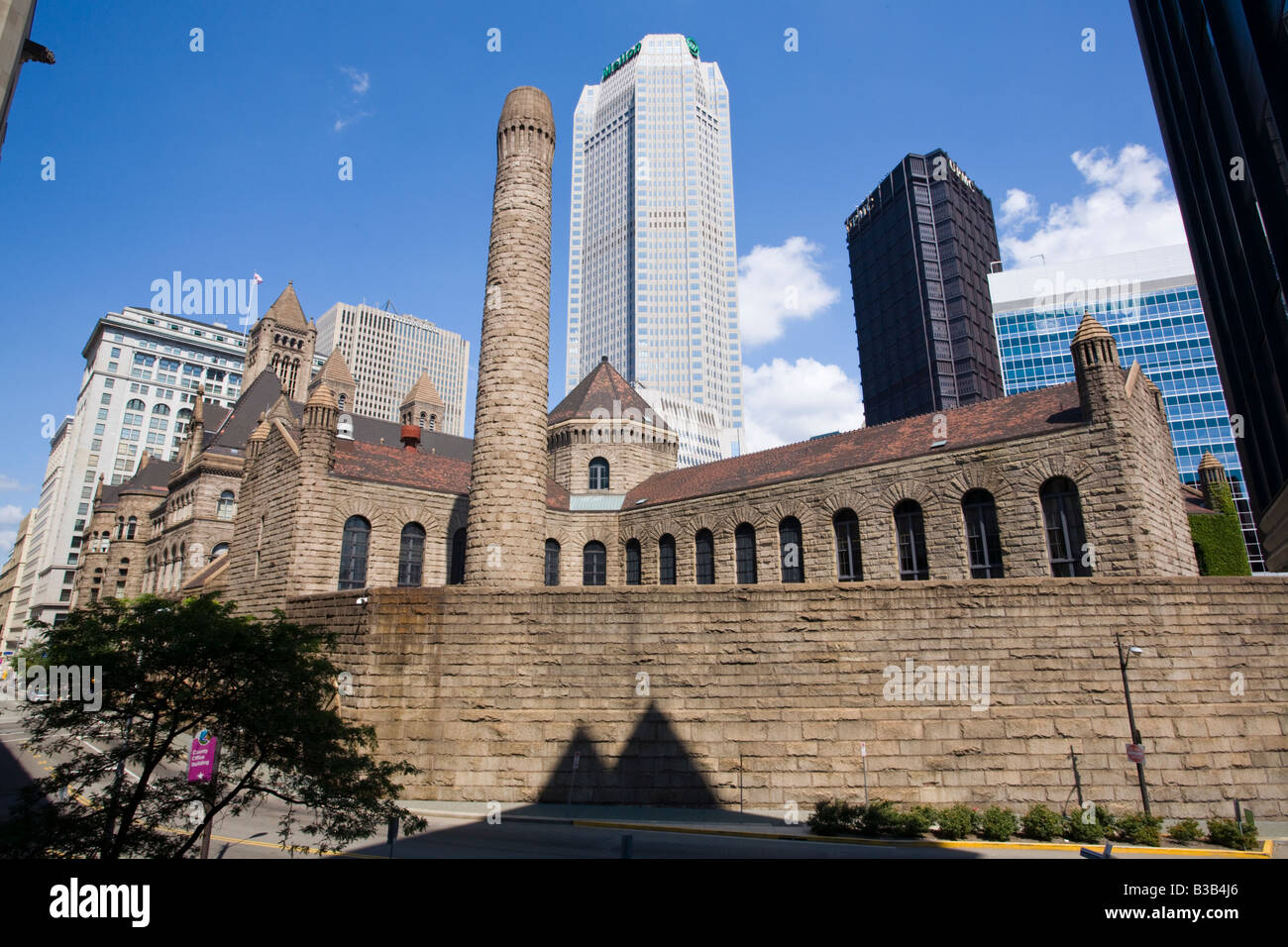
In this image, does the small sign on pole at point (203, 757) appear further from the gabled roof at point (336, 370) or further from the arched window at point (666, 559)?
the gabled roof at point (336, 370)

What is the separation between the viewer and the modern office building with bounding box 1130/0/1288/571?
Result: 19750mm

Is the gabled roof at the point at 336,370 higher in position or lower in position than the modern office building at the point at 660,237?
lower

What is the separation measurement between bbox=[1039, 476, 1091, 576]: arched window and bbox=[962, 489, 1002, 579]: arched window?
1.69 m

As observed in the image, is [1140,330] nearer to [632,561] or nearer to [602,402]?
[602,402]

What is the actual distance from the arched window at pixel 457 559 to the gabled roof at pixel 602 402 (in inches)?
538

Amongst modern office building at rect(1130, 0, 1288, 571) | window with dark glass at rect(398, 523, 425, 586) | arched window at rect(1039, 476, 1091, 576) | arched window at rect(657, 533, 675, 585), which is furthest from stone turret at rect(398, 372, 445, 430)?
modern office building at rect(1130, 0, 1288, 571)

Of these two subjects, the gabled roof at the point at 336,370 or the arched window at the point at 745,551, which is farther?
the gabled roof at the point at 336,370

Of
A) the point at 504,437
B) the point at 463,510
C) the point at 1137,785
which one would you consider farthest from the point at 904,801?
the point at 463,510

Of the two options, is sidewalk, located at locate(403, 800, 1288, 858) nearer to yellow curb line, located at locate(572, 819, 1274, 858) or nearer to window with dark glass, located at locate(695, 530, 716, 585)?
yellow curb line, located at locate(572, 819, 1274, 858)

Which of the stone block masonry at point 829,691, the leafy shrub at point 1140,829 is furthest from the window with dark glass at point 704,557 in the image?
the leafy shrub at point 1140,829

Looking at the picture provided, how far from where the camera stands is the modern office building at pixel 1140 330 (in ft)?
245
